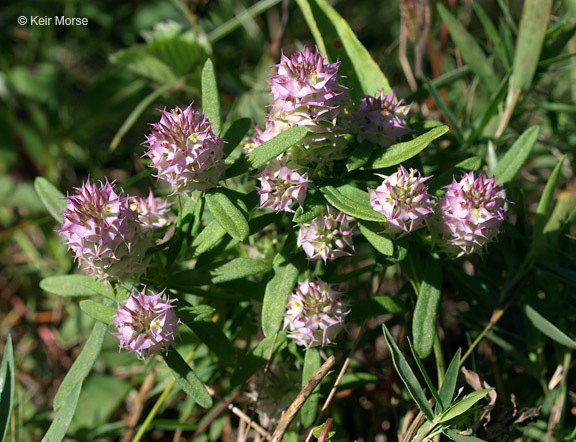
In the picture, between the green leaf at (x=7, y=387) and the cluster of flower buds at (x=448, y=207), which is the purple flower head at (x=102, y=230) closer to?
the green leaf at (x=7, y=387)

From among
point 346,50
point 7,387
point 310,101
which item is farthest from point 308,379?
point 346,50

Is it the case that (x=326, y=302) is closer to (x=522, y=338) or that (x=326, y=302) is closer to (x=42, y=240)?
(x=522, y=338)

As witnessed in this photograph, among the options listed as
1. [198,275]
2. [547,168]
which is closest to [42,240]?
[198,275]

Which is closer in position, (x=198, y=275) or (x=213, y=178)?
(x=213, y=178)

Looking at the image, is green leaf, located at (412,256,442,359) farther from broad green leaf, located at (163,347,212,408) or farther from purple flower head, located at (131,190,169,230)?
purple flower head, located at (131,190,169,230)

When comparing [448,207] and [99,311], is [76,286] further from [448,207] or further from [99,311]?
[448,207]

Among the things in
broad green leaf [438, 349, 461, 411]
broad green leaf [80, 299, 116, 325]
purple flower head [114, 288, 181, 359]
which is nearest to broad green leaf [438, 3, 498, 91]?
broad green leaf [438, 349, 461, 411]
